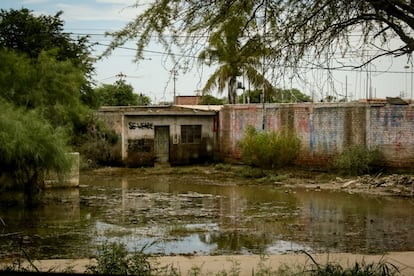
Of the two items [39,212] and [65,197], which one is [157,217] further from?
[65,197]

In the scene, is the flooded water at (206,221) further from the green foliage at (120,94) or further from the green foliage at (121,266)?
the green foliage at (120,94)

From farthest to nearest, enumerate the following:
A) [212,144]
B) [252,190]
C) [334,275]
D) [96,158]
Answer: [212,144], [96,158], [252,190], [334,275]

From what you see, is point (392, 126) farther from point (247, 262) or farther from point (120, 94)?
point (120, 94)

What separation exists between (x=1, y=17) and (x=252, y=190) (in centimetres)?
1237

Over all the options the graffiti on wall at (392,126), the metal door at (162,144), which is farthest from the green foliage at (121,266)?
the metal door at (162,144)

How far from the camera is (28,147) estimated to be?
15.8 m

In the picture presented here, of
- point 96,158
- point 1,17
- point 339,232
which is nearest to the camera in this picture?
point 339,232

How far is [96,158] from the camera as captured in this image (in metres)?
28.4

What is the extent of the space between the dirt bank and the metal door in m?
20.1

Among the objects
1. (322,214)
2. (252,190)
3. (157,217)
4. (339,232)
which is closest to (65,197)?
(157,217)

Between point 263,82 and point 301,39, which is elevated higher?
point 301,39

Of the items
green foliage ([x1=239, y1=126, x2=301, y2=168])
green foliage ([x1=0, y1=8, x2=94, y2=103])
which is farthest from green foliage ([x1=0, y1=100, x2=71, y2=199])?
green foliage ([x1=239, y1=126, x2=301, y2=168])

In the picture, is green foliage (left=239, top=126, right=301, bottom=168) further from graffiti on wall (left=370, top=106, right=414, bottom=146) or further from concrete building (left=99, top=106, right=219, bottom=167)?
concrete building (left=99, top=106, right=219, bottom=167)

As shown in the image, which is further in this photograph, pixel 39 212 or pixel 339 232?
pixel 39 212
